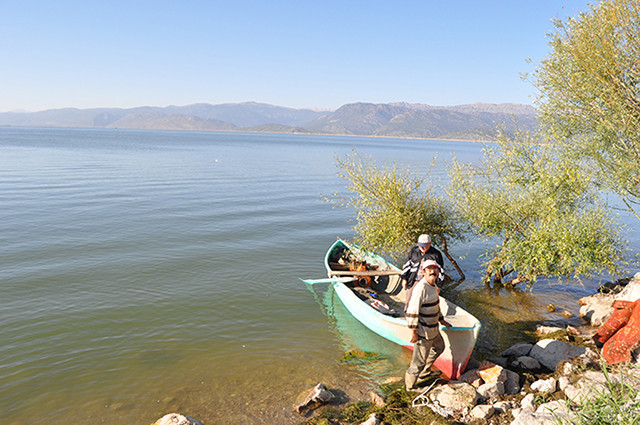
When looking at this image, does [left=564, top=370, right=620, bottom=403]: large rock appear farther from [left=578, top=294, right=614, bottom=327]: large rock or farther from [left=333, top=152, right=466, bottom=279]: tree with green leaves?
[left=333, top=152, right=466, bottom=279]: tree with green leaves

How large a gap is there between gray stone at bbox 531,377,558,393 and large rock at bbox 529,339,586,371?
5.00 ft

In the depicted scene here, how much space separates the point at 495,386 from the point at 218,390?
279 inches

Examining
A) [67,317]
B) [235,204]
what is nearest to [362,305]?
[67,317]

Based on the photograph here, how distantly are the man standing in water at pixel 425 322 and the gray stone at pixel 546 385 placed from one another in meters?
2.24

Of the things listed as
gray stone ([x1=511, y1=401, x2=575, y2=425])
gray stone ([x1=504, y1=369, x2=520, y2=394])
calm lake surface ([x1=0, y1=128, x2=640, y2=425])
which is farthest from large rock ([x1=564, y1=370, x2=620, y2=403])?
calm lake surface ([x1=0, y1=128, x2=640, y2=425])

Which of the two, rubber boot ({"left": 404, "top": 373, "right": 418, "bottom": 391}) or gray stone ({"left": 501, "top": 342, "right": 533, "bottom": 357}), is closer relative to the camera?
rubber boot ({"left": 404, "top": 373, "right": 418, "bottom": 391})

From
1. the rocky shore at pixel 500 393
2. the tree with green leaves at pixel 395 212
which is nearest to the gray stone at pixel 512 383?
the rocky shore at pixel 500 393

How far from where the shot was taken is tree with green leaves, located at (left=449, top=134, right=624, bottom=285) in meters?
14.4

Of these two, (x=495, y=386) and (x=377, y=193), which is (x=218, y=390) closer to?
(x=495, y=386)

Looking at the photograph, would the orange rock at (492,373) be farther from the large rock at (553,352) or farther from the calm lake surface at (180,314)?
the calm lake surface at (180,314)

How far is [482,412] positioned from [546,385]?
6.75 feet

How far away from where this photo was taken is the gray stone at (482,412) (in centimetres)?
838

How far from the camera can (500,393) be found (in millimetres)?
9414

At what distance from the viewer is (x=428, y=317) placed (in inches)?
373
